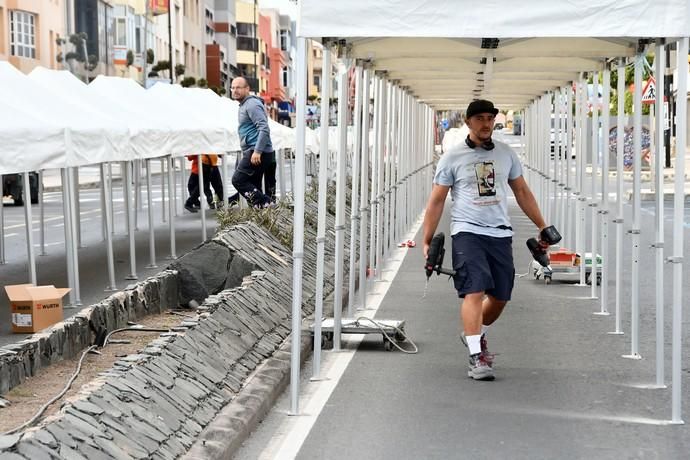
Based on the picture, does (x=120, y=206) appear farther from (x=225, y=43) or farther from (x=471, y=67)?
(x=225, y=43)

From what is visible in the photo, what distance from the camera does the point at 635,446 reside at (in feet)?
25.2

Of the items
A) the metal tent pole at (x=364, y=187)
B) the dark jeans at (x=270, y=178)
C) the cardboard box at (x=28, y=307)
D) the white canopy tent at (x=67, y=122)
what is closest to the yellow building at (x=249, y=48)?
the dark jeans at (x=270, y=178)

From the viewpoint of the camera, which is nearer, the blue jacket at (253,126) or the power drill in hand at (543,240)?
the power drill in hand at (543,240)

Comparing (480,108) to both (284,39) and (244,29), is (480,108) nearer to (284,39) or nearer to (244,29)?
(244,29)

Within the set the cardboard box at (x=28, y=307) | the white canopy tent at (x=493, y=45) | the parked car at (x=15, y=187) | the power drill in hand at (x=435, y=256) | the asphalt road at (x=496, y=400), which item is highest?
the white canopy tent at (x=493, y=45)

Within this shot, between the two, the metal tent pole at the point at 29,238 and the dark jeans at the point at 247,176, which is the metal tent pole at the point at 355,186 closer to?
the metal tent pole at the point at 29,238

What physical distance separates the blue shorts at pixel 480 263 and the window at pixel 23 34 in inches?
2096

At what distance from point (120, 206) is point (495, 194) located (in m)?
24.3

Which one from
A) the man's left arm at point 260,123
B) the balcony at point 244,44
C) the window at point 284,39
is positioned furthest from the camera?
the window at point 284,39

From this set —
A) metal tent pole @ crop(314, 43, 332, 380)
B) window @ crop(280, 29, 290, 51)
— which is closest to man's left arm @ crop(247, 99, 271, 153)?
metal tent pole @ crop(314, 43, 332, 380)

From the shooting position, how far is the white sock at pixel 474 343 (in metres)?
9.57

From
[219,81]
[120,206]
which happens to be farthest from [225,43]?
[120,206]

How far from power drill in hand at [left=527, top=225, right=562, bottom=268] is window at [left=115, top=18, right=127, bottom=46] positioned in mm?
71971

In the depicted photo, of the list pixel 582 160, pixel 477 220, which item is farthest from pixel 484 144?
pixel 582 160
